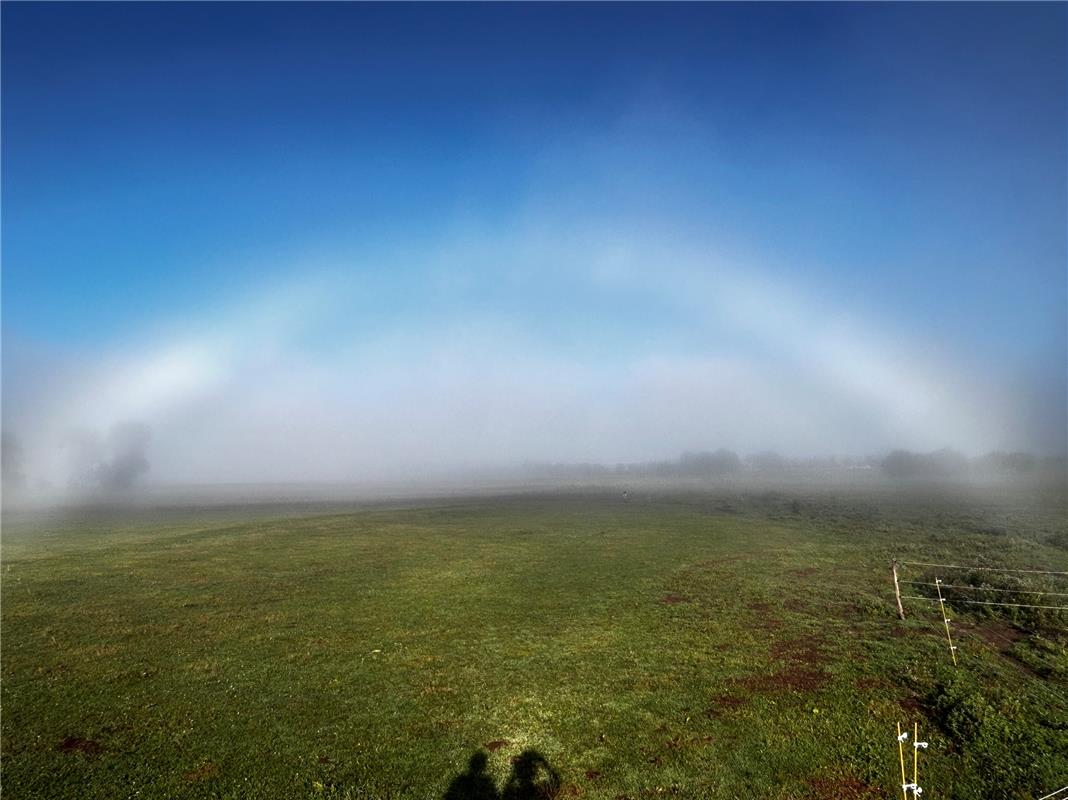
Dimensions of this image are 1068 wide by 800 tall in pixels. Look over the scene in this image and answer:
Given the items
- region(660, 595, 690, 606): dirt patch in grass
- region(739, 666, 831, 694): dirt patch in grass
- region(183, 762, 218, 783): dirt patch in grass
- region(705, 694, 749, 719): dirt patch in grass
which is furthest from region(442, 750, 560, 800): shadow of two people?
region(660, 595, 690, 606): dirt patch in grass

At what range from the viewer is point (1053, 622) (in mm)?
22047

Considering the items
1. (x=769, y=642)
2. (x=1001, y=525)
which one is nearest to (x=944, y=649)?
(x=769, y=642)

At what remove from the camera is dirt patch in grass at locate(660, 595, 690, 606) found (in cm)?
2664

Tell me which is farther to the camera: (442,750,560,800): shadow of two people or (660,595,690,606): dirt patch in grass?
(660,595,690,606): dirt patch in grass

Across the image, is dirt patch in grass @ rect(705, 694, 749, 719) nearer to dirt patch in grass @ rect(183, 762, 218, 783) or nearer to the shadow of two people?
the shadow of two people

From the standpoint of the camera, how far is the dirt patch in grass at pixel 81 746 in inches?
523

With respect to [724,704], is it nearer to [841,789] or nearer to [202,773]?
[841,789]

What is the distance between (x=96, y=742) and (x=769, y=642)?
21.9 m

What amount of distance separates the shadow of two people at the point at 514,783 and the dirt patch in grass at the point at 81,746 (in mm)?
9225

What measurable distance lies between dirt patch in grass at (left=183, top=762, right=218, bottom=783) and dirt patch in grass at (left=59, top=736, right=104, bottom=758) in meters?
2.97

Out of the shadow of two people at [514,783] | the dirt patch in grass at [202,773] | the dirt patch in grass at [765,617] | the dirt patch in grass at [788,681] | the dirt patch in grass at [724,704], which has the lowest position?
the dirt patch in grass at [765,617]

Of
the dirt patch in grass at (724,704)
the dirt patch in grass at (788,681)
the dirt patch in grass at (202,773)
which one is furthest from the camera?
the dirt patch in grass at (788,681)

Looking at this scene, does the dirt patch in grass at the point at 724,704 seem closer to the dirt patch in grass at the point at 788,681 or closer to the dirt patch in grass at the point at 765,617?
the dirt patch in grass at the point at 788,681

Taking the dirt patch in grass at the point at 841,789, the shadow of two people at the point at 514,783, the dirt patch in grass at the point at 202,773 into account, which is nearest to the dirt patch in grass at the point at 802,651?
the dirt patch in grass at the point at 841,789
